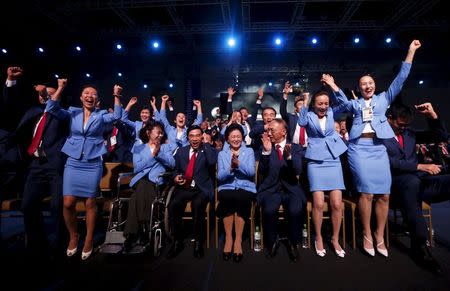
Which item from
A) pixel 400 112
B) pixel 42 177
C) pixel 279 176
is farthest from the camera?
pixel 279 176

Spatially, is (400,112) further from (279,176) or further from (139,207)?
(139,207)

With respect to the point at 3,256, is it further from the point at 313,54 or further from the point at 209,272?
the point at 313,54

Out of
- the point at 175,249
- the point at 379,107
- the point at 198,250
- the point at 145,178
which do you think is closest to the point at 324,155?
the point at 379,107

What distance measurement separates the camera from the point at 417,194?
2.52 m

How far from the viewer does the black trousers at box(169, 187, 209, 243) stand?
2.72 m

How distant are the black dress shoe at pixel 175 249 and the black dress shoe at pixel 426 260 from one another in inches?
98.9

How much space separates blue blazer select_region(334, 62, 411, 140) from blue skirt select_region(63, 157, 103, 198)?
9.31 ft

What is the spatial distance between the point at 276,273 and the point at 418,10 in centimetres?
926

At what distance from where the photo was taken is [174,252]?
271cm

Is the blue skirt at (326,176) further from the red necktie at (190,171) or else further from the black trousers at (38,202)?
the black trousers at (38,202)

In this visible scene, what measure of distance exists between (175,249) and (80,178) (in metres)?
1.30

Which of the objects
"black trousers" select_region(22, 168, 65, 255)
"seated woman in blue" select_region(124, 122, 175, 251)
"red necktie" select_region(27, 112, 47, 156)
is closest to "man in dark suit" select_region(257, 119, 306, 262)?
"seated woman in blue" select_region(124, 122, 175, 251)

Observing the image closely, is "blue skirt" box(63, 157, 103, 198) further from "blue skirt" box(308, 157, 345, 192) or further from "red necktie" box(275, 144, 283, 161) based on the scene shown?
"blue skirt" box(308, 157, 345, 192)

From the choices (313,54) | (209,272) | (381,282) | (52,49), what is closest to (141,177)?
(209,272)
